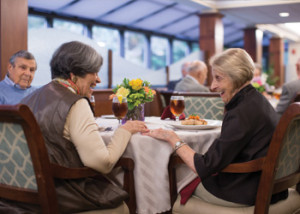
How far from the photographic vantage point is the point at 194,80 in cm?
525

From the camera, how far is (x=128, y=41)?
10.4 meters

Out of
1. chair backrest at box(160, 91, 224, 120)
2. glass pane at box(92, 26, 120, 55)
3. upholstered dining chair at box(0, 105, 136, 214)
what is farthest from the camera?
glass pane at box(92, 26, 120, 55)

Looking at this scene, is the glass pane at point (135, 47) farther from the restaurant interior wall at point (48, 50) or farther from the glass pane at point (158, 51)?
the restaurant interior wall at point (48, 50)

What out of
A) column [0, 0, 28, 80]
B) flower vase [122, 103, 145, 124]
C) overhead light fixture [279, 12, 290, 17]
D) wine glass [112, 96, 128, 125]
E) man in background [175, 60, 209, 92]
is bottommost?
flower vase [122, 103, 145, 124]

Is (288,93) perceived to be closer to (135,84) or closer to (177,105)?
(177,105)

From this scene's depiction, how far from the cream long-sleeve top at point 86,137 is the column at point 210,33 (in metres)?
7.15

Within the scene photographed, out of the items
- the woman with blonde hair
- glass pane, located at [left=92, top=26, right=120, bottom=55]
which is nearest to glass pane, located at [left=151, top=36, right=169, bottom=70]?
glass pane, located at [left=92, top=26, right=120, bottom=55]

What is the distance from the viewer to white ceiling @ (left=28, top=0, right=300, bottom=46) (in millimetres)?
7895

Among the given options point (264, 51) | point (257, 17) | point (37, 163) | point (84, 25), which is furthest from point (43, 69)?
point (264, 51)

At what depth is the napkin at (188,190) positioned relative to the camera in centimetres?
198

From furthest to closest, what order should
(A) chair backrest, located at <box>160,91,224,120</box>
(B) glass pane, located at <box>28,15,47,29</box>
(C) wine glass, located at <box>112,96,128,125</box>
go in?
(B) glass pane, located at <box>28,15,47,29</box> < (A) chair backrest, located at <box>160,91,224,120</box> < (C) wine glass, located at <box>112,96,128,125</box>

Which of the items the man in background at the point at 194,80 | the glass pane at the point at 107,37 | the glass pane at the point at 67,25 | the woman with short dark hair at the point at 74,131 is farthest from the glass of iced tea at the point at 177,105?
the glass pane at the point at 107,37

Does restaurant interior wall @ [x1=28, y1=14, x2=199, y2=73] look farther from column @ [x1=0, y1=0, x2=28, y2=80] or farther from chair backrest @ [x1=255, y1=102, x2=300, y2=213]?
chair backrest @ [x1=255, y1=102, x2=300, y2=213]

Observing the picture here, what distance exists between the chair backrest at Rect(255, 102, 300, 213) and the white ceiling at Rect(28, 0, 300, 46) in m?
6.15
